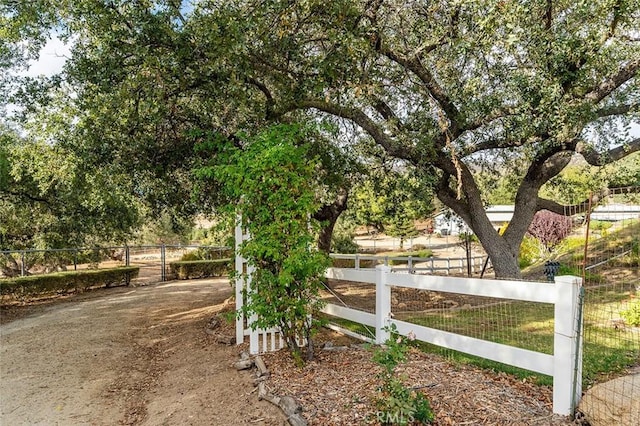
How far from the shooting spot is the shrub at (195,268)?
18109mm

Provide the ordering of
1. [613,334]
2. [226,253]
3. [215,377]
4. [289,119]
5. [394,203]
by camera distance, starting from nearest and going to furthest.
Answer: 1. [215,377]
2. [613,334]
3. [289,119]
4. [394,203]
5. [226,253]

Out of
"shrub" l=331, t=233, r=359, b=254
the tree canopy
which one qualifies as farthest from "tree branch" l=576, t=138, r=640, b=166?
"shrub" l=331, t=233, r=359, b=254

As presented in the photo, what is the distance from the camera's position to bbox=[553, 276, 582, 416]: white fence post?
11.0 ft

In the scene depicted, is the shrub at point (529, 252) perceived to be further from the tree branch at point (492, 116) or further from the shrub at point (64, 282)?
the shrub at point (64, 282)

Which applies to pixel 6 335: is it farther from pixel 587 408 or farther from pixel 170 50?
pixel 587 408

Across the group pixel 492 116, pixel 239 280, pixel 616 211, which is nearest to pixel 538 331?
pixel 616 211

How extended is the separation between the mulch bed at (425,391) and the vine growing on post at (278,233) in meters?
0.46

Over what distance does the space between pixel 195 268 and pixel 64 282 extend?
588 centimetres

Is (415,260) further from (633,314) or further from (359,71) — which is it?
(359,71)

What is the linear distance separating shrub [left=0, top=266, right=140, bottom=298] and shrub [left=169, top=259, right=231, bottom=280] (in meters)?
2.19

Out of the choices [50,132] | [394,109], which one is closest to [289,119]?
[394,109]

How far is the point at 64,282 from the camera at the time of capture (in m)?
12.9

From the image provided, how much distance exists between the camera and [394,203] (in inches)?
492

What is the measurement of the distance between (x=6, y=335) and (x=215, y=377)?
553 cm
